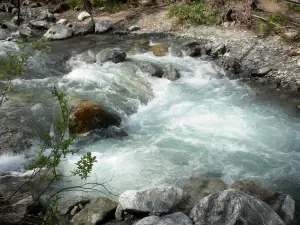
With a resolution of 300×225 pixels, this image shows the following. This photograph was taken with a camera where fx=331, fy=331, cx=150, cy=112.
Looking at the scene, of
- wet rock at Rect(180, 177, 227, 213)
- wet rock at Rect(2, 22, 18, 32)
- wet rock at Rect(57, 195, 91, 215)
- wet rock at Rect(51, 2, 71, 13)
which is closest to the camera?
wet rock at Rect(57, 195, 91, 215)

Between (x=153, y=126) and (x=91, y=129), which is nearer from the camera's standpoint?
(x=91, y=129)

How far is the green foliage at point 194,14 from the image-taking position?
13625 mm

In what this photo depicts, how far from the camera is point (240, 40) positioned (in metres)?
11.9

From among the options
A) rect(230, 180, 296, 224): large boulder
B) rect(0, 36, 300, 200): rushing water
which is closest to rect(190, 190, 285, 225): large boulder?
A: rect(230, 180, 296, 224): large boulder

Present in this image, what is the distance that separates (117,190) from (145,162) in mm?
987

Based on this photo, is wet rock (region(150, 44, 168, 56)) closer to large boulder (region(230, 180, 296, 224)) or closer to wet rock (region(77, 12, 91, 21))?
wet rock (region(77, 12, 91, 21))

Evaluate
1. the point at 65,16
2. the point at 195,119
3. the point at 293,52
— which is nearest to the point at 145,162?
the point at 195,119

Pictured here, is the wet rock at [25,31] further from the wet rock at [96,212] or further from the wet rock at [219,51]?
the wet rock at [96,212]

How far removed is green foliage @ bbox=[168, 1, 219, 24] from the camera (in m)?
13.6

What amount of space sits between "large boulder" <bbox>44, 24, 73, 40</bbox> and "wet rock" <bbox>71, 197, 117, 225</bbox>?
964cm

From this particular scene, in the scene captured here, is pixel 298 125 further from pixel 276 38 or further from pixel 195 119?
pixel 276 38

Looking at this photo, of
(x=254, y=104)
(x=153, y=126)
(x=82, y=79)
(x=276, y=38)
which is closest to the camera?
(x=153, y=126)

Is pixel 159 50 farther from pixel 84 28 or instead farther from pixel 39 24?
pixel 39 24

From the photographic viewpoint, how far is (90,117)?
780 cm
